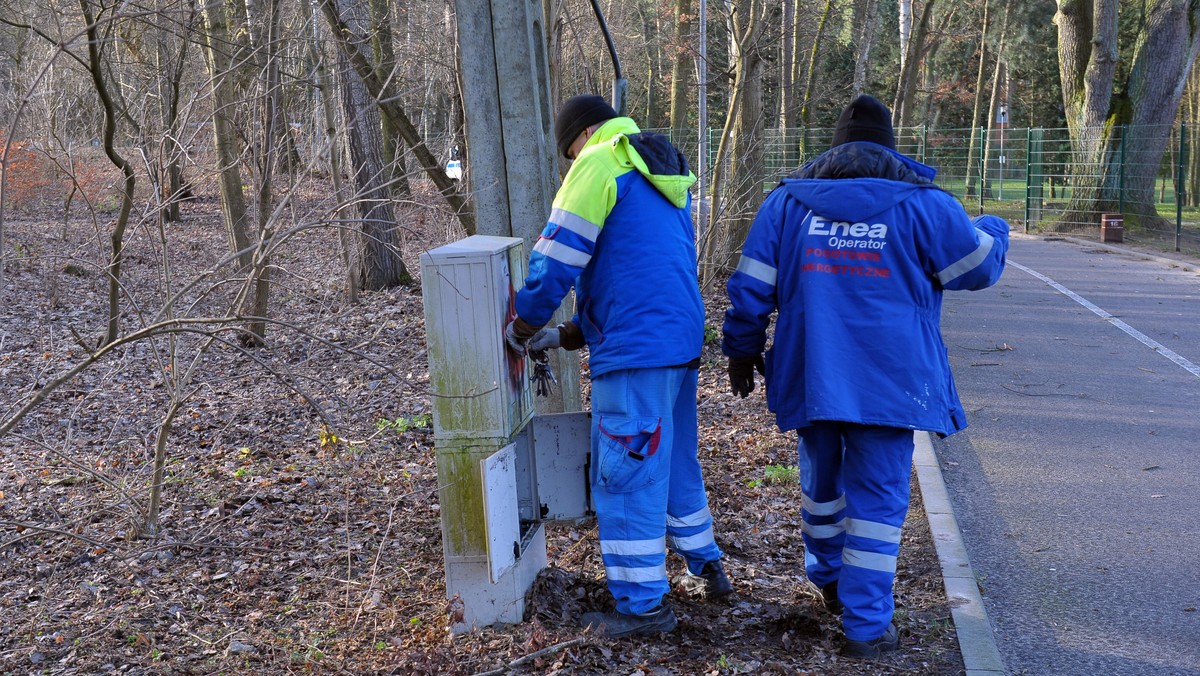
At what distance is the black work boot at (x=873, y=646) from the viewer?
374 centimetres

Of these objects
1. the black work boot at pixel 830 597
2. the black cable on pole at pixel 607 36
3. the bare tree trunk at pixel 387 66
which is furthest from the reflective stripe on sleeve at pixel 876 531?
the bare tree trunk at pixel 387 66

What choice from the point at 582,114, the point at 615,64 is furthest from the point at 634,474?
the point at 615,64

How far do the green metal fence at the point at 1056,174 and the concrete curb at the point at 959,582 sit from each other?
7510mm

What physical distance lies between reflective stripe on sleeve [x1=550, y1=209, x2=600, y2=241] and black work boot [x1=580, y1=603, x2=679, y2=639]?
1.44 meters

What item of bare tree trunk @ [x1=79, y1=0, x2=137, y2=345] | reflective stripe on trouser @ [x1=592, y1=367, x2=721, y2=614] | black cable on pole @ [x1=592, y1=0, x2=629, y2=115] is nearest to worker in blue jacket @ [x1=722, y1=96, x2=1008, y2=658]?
reflective stripe on trouser @ [x1=592, y1=367, x2=721, y2=614]

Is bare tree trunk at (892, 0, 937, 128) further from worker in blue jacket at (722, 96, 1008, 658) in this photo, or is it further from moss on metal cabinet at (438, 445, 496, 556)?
moss on metal cabinet at (438, 445, 496, 556)

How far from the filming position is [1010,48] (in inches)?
1425

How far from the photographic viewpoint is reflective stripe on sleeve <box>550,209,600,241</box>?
11.9 feet

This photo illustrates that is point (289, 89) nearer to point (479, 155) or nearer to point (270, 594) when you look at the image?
point (479, 155)

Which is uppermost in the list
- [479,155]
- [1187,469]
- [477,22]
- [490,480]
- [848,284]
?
[477,22]

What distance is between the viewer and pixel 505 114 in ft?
15.1

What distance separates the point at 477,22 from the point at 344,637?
270 centimetres

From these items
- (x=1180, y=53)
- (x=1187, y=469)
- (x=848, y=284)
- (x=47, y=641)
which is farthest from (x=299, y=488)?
(x=1180, y=53)

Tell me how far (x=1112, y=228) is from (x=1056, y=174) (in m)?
2.90
